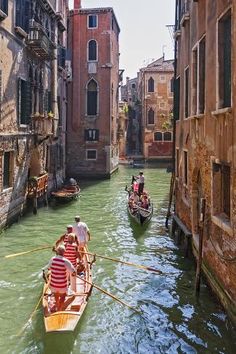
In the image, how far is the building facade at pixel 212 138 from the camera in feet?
19.8

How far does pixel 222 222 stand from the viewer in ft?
21.1

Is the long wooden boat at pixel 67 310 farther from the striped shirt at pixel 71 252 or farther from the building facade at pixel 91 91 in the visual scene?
the building facade at pixel 91 91

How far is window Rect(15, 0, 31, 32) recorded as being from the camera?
41.1 feet

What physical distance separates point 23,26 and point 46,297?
9.67 metres

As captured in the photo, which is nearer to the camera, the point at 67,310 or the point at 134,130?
the point at 67,310

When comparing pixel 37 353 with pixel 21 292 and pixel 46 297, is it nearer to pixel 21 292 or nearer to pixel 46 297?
pixel 46 297

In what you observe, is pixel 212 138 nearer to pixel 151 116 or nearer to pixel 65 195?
pixel 65 195

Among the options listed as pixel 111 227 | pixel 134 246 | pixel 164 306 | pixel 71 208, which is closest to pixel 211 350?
pixel 164 306

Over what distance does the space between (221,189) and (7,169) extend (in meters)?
7.19

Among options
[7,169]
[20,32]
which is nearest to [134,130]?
[20,32]

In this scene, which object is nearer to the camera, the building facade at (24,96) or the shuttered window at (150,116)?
the building facade at (24,96)

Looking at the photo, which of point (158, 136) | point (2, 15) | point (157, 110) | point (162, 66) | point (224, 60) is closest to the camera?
point (224, 60)

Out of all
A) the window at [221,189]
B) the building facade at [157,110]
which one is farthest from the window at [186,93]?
the building facade at [157,110]

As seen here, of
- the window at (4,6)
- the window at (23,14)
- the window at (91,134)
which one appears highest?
the window at (23,14)
